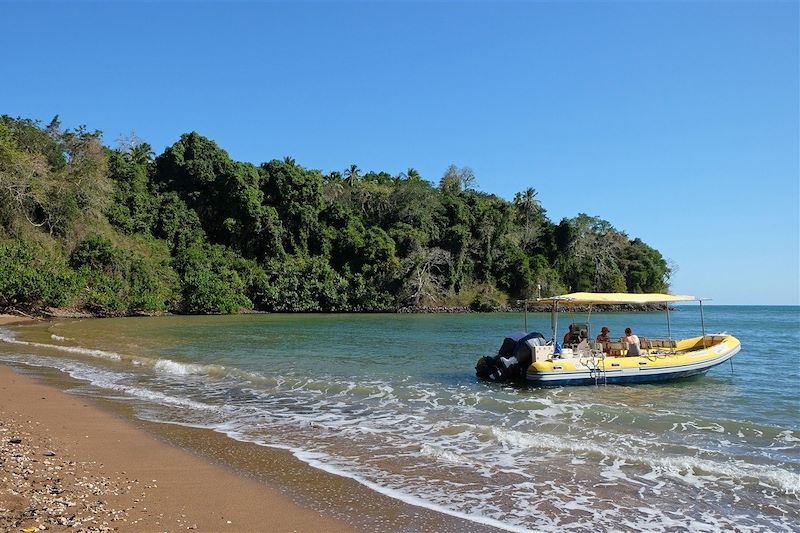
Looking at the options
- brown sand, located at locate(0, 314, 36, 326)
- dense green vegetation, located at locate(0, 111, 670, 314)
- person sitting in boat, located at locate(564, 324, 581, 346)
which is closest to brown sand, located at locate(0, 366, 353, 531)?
person sitting in boat, located at locate(564, 324, 581, 346)

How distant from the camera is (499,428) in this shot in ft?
28.9

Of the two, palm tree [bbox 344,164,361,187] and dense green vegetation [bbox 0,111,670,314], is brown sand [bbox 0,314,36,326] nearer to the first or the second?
dense green vegetation [bbox 0,111,670,314]

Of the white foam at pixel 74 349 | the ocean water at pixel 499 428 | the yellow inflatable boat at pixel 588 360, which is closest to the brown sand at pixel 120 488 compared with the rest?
the ocean water at pixel 499 428

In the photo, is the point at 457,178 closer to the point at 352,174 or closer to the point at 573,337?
the point at 352,174

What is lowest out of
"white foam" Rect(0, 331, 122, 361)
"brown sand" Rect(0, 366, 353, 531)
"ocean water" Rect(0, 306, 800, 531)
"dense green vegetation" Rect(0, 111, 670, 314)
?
"ocean water" Rect(0, 306, 800, 531)

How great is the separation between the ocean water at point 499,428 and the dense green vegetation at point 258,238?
26.4 metres

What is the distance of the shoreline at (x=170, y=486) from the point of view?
4551 mm

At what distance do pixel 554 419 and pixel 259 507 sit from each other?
631cm

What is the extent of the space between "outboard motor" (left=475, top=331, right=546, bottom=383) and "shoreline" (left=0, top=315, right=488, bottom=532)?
7.90 meters

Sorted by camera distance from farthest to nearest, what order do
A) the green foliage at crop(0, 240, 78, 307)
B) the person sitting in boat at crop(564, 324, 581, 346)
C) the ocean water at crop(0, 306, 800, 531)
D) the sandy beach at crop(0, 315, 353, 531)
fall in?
the green foliage at crop(0, 240, 78, 307)
the person sitting in boat at crop(564, 324, 581, 346)
the ocean water at crop(0, 306, 800, 531)
the sandy beach at crop(0, 315, 353, 531)

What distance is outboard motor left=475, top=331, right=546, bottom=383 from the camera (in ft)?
46.0

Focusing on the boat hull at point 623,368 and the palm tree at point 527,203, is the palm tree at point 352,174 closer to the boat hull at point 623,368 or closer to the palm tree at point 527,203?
the palm tree at point 527,203

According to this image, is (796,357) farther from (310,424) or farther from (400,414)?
(310,424)

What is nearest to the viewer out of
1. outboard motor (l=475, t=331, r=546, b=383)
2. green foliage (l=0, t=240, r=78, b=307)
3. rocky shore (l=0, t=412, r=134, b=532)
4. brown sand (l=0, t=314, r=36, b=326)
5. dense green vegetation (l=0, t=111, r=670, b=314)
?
rocky shore (l=0, t=412, r=134, b=532)
